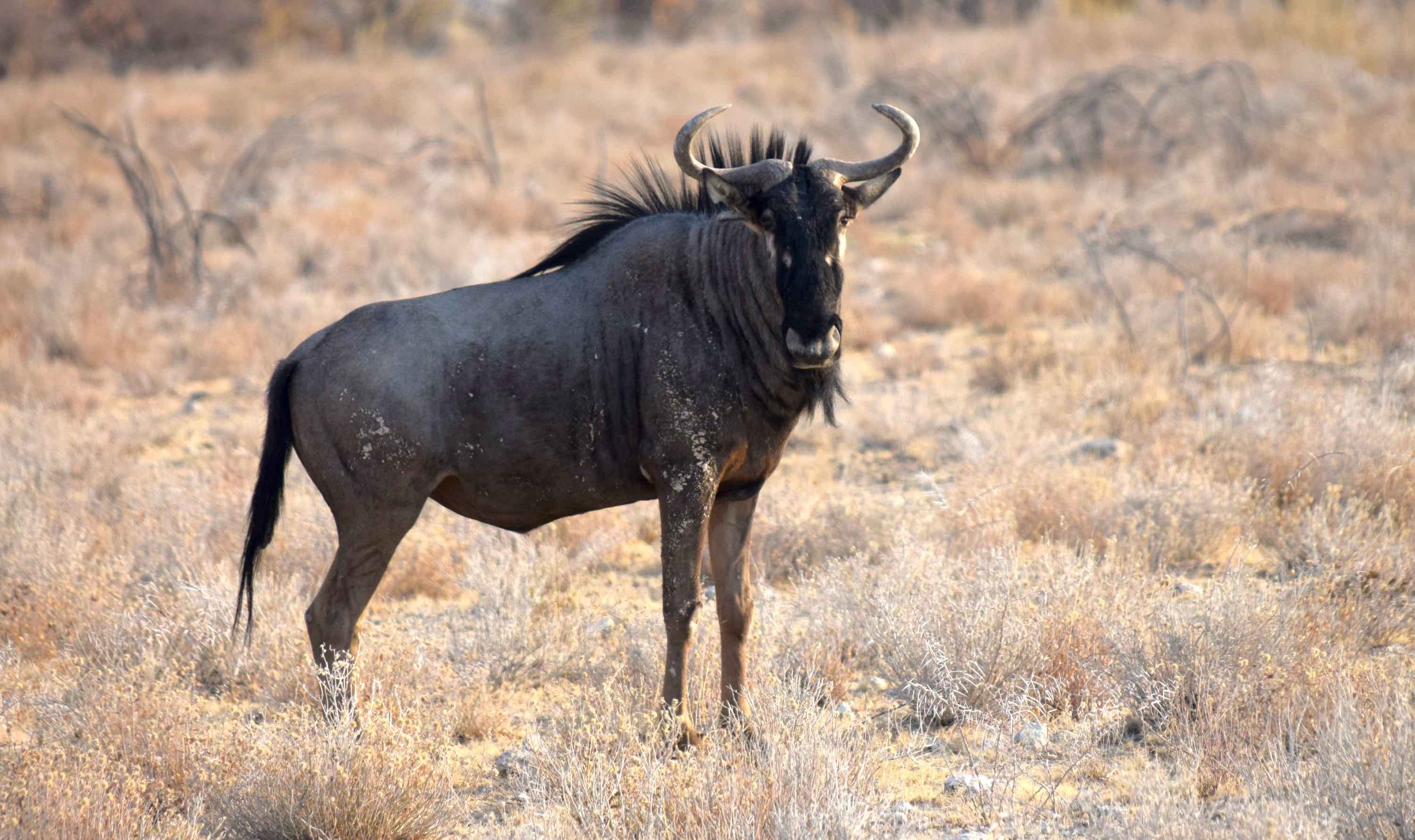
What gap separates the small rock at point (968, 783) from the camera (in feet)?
13.6

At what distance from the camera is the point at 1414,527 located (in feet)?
19.2

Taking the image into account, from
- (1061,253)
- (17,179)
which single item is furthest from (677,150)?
(17,179)

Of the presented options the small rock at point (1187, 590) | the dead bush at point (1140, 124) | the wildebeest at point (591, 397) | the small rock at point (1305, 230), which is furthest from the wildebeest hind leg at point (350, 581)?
the dead bush at point (1140, 124)

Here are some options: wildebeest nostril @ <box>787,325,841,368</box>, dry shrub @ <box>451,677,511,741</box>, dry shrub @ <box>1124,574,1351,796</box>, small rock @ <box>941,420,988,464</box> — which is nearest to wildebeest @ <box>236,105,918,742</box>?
wildebeest nostril @ <box>787,325,841,368</box>

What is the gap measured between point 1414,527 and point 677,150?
4.19 m

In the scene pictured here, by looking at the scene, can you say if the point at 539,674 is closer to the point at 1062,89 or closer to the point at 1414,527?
the point at 1414,527

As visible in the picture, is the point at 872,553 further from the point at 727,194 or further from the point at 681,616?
the point at 727,194

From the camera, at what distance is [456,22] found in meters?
34.8

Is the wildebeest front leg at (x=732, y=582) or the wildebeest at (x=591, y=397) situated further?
the wildebeest front leg at (x=732, y=582)

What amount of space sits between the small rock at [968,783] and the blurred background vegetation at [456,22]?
18041 millimetres

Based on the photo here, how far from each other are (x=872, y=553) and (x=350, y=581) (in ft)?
9.30

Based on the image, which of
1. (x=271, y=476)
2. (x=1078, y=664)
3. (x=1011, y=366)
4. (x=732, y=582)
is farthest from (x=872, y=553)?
(x=1011, y=366)

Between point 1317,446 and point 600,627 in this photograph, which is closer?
point 600,627

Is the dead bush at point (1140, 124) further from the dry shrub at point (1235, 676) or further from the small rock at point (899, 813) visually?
the small rock at point (899, 813)
